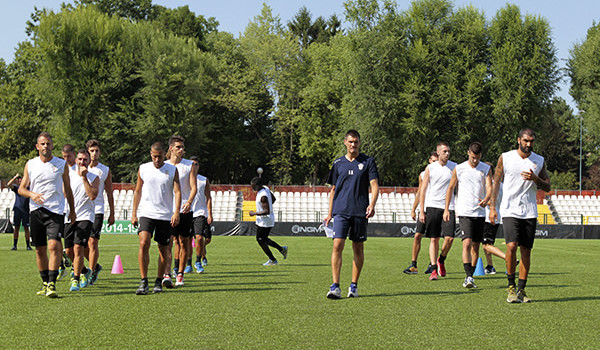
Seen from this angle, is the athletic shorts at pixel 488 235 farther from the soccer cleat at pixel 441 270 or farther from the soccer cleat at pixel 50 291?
the soccer cleat at pixel 50 291

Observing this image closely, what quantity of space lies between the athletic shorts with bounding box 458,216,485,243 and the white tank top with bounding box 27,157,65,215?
235 inches

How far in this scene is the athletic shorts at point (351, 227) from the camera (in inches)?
353

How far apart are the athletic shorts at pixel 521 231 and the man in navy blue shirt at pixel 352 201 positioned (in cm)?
174

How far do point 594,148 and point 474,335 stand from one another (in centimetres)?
6712

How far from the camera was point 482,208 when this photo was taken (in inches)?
425

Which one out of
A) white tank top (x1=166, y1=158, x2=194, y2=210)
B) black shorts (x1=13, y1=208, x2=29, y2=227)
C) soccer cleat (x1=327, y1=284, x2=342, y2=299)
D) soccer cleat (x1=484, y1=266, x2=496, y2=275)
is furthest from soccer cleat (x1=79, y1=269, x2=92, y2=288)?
black shorts (x1=13, y1=208, x2=29, y2=227)

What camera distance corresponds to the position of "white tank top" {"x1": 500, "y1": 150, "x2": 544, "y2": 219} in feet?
28.0

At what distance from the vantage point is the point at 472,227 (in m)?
10.7

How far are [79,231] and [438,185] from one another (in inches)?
235

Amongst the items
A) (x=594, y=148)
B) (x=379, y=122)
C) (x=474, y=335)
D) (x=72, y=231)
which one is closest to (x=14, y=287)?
(x=72, y=231)

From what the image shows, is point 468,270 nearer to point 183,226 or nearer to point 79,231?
point 183,226

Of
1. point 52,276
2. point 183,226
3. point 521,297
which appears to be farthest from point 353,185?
point 52,276

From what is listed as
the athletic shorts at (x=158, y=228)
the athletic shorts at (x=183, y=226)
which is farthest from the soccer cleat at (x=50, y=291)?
the athletic shorts at (x=183, y=226)

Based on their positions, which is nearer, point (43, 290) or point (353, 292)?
point (353, 292)
